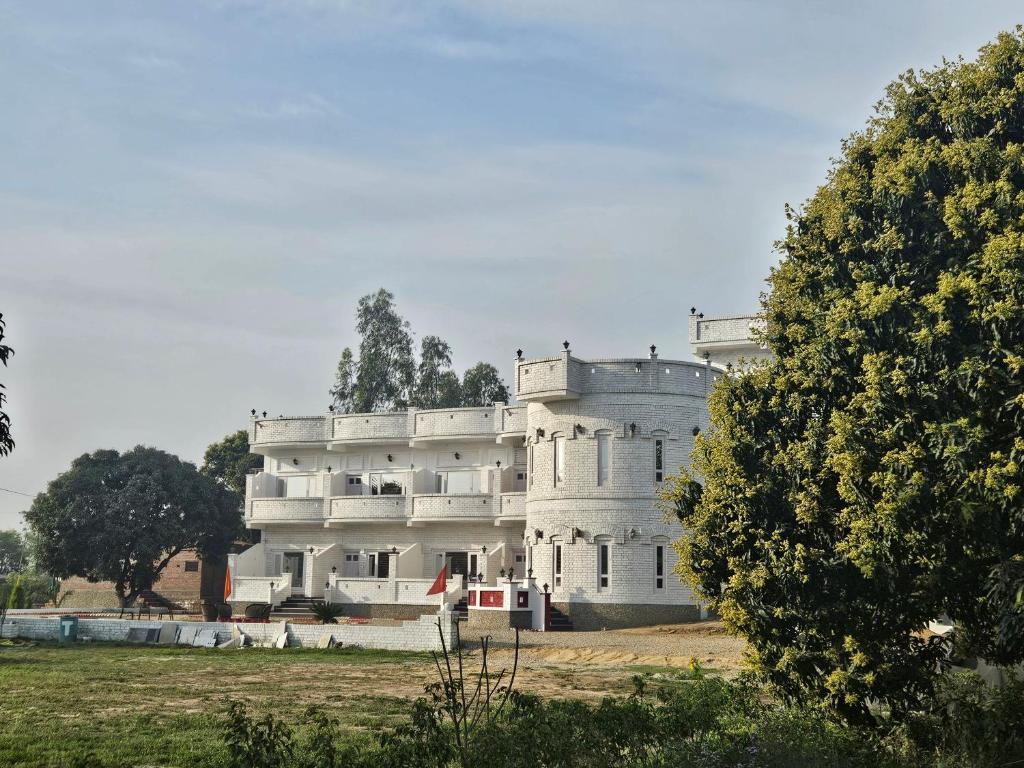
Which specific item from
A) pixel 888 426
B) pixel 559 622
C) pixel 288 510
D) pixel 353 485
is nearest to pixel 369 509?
pixel 353 485

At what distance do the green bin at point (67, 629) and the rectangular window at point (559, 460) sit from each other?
58.5 ft

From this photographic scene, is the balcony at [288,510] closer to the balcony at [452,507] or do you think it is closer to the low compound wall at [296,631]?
the balcony at [452,507]

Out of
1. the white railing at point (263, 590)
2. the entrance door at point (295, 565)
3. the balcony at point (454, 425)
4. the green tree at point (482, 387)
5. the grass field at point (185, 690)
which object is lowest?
the grass field at point (185, 690)

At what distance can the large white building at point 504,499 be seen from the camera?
40312mm

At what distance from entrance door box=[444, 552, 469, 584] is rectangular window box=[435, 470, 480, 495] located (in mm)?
2867

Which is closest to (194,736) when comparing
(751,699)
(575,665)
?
(751,699)

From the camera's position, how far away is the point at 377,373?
6531 centimetres

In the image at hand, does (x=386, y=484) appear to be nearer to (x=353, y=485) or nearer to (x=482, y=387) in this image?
(x=353, y=485)

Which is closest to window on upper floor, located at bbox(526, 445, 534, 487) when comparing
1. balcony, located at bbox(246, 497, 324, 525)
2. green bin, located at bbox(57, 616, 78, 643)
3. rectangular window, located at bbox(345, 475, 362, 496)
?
rectangular window, located at bbox(345, 475, 362, 496)

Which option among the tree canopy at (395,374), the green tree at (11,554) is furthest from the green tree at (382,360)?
the green tree at (11,554)

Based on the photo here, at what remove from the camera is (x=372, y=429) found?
5106cm

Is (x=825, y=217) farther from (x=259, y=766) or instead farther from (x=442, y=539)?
(x=442, y=539)

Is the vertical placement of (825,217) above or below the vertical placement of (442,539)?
above

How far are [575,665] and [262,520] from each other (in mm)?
27668
